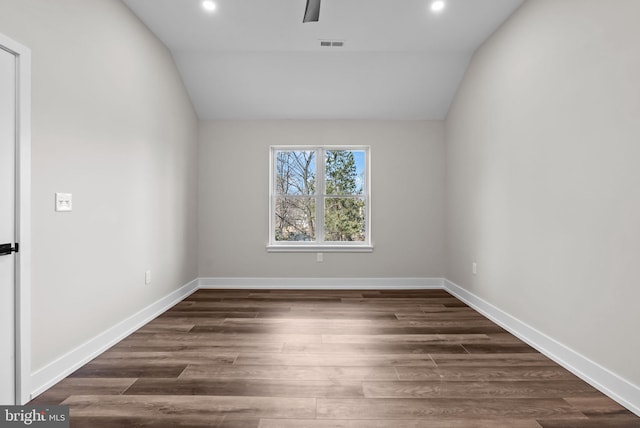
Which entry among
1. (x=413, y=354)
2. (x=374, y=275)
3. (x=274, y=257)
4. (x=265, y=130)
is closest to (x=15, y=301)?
(x=413, y=354)

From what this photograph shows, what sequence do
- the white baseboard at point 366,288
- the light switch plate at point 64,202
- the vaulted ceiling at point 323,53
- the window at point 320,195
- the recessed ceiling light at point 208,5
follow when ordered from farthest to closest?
the window at point 320,195, the vaulted ceiling at point 323,53, the recessed ceiling light at point 208,5, the light switch plate at point 64,202, the white baseboard at point 366,288

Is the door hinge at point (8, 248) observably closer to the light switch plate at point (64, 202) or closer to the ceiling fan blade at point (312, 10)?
the light switch plate at point (64, 202)

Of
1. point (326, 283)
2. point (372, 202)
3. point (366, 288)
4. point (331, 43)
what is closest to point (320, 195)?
point (372, 202)

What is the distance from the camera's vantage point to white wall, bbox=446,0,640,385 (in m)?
1.88

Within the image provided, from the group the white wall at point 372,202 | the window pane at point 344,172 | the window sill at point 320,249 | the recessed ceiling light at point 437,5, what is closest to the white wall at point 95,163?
the white wall at point 372,202

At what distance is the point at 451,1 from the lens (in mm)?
2939

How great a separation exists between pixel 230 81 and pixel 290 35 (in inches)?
41.0

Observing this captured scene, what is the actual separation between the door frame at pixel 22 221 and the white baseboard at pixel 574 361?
129 inches

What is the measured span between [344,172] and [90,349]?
11.5 ft

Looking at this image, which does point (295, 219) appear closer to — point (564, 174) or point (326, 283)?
point (326, 283)

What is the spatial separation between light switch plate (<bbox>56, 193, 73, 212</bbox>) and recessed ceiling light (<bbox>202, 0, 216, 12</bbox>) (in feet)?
6.51

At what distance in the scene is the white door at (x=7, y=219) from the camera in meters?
1.73

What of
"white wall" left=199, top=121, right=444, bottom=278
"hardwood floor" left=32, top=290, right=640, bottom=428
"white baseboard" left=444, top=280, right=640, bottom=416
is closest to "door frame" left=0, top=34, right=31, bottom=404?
"hardwood floor" left=32, top=290, right=640, bottom=428

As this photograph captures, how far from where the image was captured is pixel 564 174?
2.35 meters
